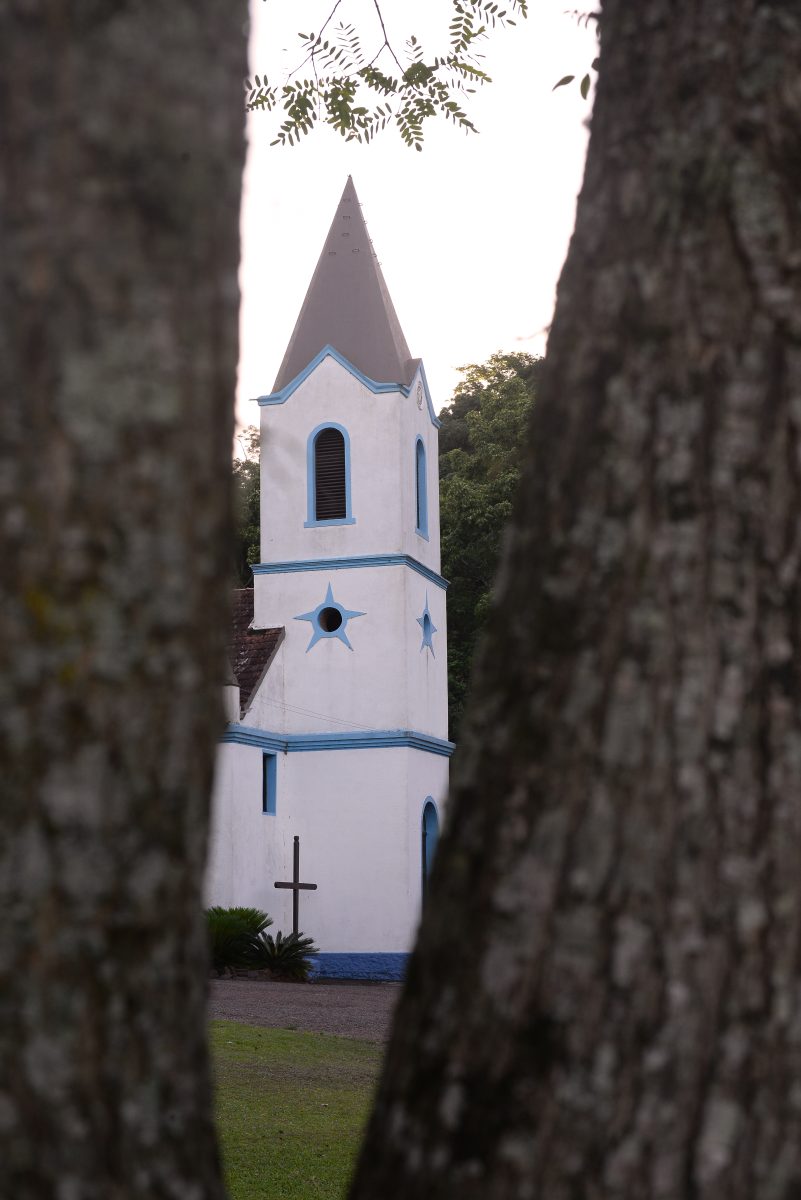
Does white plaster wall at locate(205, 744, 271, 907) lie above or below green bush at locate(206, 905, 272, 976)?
above

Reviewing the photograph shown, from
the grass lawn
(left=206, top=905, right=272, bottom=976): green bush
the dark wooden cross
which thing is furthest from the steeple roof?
the grass lawn

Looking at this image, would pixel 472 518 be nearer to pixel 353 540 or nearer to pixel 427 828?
pixel 353 540

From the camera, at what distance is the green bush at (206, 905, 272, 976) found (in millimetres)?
20281

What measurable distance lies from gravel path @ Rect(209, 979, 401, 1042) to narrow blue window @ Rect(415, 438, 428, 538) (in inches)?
321

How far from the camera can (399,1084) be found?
1.80 meters

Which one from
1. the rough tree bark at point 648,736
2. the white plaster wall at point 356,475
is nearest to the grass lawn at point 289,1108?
the rough tree bark at point 648,736

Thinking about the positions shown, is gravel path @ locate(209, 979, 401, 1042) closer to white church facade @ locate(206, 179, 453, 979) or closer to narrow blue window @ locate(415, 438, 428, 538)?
white church facade @ locate(206, 179, 453, 979)

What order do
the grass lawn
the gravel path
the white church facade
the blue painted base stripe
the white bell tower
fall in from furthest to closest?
1. the white bell tower
2. the white church facade
3. the blue painted base stripe
4. the gravel path
5. the grass lawn

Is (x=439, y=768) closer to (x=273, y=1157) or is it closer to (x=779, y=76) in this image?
(x=273, y=1157)

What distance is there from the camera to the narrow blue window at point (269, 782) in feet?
76.2

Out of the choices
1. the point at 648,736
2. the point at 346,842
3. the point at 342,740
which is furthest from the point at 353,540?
the point at 648,736

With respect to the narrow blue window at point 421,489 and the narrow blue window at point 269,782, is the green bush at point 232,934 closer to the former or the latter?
the narrow blue window at point 269,782

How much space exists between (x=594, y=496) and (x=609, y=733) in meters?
0.31

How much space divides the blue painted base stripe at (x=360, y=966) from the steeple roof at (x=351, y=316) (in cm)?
962
